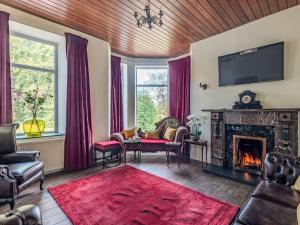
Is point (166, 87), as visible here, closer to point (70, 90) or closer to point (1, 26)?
point (70, 90)

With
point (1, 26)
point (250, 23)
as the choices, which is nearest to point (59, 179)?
point (1, 26)

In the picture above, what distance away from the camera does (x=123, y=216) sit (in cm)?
216

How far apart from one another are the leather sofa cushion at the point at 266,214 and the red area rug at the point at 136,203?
2.04ft

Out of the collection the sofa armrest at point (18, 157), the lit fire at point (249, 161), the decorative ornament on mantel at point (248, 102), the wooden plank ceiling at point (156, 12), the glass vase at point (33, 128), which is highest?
the wooden plank ceiling at point (156, 12)

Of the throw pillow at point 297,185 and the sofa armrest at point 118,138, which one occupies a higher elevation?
the sofa armrest at point 118,138

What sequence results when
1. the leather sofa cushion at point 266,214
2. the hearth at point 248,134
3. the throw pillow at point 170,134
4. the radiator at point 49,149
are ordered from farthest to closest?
the throw pillow at point 170,134
the radiator at point 49,149
the hearth at point 248,134
the leather sofa cushion at point 266,214

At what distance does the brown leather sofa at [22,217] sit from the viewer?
1038 mm

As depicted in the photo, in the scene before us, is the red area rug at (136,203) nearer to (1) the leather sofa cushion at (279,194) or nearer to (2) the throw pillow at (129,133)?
(1) the leather sofa cushion at (279,194)

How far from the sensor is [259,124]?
3334mm

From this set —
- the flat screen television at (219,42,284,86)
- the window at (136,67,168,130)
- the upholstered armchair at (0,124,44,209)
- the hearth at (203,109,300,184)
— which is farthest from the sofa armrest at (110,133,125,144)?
the flat screen television at (219,42,284,86)

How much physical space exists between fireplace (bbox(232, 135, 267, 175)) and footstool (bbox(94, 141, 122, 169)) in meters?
2.50

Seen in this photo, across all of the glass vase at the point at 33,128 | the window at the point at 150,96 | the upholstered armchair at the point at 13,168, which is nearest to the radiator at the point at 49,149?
the glass vase at the point at 33,128

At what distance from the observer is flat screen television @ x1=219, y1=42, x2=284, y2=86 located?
10.4ft

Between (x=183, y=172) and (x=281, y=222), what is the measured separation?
2433mm
